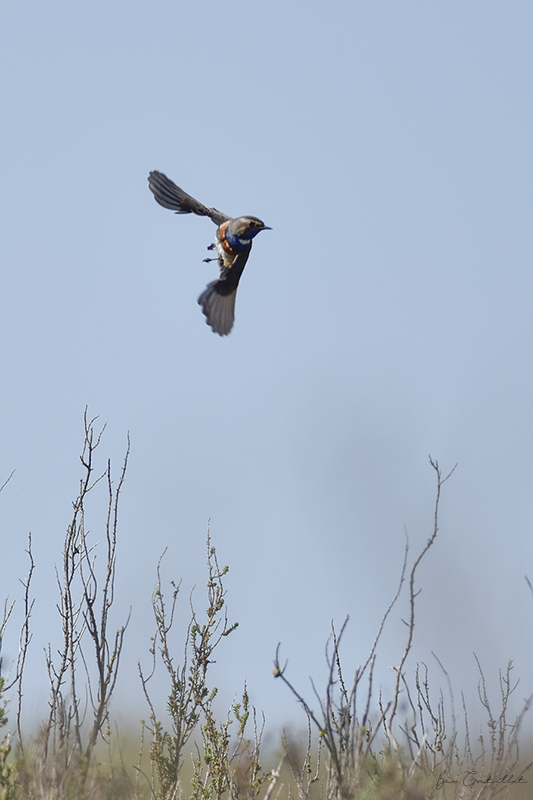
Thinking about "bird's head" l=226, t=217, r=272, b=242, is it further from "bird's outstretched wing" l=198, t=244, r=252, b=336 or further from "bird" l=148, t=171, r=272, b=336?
"bird's outstretched wing" l=198, t=244, r=252, b=336

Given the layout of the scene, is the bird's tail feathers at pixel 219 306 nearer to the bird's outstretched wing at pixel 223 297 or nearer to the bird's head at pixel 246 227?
the bird's outstretched wing at pixel 223 297

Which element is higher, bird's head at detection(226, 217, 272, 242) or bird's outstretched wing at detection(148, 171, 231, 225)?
bird's outstretched wing at detection(148, 171, 231, 225)

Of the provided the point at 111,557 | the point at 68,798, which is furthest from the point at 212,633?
the point at 68,798

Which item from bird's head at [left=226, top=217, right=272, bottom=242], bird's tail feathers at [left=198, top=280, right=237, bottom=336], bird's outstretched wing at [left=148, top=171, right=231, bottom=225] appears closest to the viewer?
bird's tail feathers at [left=198, top=280, right=237, bottom=336]

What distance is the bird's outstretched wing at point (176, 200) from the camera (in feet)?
24.3

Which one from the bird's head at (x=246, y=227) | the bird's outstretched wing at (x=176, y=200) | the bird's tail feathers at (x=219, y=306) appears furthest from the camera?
the bird's outstretched wing at (x=176, y=200)

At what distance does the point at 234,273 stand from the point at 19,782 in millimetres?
3981

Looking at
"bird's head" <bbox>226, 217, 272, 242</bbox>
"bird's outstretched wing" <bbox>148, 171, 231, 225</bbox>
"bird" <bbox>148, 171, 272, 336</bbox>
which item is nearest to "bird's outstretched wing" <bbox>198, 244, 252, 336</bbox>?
"bird" <bbox>148, 171, 272, 336</bbox>

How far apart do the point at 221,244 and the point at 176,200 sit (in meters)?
0.67

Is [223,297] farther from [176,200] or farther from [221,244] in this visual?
[176,200]

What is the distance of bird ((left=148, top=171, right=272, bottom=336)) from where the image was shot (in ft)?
22.2

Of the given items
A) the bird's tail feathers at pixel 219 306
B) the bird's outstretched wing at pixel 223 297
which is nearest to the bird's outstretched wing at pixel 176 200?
the bird's outstretched wing at pixel 223 297

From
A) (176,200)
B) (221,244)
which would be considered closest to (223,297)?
(221,244)

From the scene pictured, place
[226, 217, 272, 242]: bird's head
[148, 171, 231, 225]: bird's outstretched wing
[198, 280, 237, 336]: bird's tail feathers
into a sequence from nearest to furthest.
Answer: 1. [198, 280, 237, 336]: bird's tail feathers
2. [226, 217, 272, 242]: bird's head
3. [148, 171, 231, 225]: bird's outstretched wing
